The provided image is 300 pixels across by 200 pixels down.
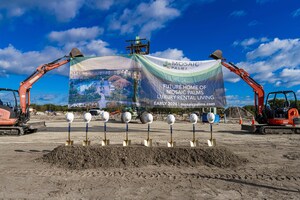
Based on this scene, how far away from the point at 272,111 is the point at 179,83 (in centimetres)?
721

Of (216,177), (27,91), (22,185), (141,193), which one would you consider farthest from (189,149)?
(27,91)

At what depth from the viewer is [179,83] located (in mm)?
13281

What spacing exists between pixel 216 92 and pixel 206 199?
9273 millimetres

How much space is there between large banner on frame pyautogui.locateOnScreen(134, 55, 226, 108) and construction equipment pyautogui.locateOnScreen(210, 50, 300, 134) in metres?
3.58

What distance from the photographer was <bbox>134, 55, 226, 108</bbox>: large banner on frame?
13133 millimetres

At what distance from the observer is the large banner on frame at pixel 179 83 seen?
1313cm

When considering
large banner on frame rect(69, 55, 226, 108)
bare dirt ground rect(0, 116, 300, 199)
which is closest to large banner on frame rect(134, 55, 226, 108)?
large banner on frame rect(69, 55, 226, 108)

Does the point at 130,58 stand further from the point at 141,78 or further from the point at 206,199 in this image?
the point at 206,199

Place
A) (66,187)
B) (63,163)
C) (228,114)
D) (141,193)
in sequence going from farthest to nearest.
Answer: (228,114) → (63,163) → (66,187) → (141,193)

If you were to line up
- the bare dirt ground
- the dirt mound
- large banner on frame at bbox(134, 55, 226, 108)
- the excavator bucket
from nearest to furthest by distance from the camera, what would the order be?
the bare dirt ground
the dirt mound
large banner on frame at bbox(134, 55, 226, 108)
the excavator bucket

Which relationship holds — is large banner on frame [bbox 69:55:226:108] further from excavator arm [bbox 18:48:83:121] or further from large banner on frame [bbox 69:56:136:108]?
excavator arm [bbox 18:48:83:121]

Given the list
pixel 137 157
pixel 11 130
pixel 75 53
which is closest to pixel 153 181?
pixel 137 157

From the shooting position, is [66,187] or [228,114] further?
[228,114]

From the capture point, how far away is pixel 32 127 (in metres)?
16.9
